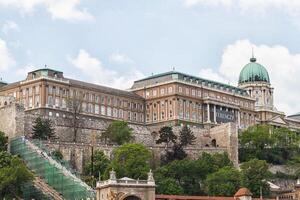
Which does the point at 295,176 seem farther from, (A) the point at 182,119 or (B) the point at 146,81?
(B) the point at 146,81

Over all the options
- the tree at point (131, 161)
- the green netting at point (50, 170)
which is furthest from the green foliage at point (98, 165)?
Result: the green netting at point (50, 170)

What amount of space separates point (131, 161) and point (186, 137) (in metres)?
26.0

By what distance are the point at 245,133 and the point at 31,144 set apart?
4851 centimetres

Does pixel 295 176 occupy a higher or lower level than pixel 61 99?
lower

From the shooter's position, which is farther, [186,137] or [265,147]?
[265,147]

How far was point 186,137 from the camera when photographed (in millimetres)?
150875

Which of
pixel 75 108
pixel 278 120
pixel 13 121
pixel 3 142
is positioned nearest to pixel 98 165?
pixel 3 142

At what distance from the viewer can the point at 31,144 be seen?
128375mm

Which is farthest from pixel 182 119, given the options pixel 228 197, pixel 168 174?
pixel 228 197

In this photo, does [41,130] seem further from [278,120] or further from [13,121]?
[278,120]

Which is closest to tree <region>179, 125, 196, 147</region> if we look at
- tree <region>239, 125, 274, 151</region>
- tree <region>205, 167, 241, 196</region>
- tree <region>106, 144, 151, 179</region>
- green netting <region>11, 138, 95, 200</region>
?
tree <region>239, 125, 274, 151</region>

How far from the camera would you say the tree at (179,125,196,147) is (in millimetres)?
150163

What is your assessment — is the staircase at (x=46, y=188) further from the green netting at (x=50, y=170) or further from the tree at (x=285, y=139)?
the tree at (x=285, y=139)

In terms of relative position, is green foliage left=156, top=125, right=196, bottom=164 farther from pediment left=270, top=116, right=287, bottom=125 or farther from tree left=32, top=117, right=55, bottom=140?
pediment left=270, top=116, right=287, bottom=125
